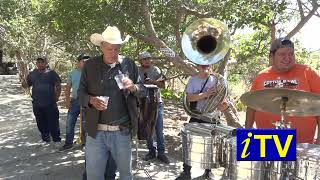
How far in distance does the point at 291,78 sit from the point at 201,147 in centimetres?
112

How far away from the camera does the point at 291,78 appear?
402 centimetres

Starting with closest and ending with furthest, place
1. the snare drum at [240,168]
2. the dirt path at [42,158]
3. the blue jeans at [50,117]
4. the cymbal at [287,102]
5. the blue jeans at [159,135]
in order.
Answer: the cymbal at [287,102] < the snare drum at [240,168] < the dirt path at [42,158] < the blue jeans at [159,135] < the blue jeans at [50,117]

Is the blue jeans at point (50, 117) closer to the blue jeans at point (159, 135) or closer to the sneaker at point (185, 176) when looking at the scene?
the blue jeans at point (159, 135)

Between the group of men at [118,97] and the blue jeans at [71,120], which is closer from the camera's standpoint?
the group of men at [118,97]

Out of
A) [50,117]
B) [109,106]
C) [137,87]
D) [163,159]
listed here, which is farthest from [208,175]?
[50,117]

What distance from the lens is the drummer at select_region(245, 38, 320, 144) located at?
393cm

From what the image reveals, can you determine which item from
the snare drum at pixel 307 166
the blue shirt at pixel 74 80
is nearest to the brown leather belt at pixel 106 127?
the snare drum at pixel 307 166

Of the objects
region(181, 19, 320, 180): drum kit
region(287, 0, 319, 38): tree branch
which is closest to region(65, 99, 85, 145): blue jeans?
region(181, 19, 320, 180): drum kit

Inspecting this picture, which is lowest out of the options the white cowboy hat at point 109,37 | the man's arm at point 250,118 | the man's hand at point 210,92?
the man's arm at point 250,118

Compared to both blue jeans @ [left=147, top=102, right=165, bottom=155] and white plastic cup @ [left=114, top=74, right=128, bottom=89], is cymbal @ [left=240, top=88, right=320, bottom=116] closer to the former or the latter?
white plastic cup @ [left=114, top=74, right=128, bottom=89]

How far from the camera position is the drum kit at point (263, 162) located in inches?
133

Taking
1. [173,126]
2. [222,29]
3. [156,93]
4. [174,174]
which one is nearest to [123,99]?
[156,93]

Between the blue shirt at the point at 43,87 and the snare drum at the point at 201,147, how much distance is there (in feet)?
13.4

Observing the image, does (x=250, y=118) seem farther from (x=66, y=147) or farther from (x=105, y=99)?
(x=66, y=147)
